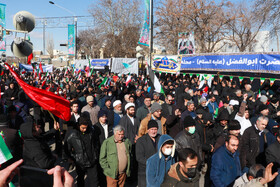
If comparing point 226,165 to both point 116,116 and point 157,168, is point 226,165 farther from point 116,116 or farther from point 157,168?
point 116,116

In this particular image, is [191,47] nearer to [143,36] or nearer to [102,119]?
[143,36]

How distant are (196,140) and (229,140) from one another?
1.04 m

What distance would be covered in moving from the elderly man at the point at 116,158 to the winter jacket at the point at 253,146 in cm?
227

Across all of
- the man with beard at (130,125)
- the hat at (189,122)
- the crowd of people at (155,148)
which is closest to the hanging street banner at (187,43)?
the crowd of people at (155,148)

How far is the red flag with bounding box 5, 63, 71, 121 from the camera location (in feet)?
14.5

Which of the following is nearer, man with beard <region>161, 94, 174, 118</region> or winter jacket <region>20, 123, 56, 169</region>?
winter jacket <region>20, 123, 56, 169</region>

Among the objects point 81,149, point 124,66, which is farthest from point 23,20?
point 124,66

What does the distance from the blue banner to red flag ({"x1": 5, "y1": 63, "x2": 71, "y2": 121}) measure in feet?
30.3

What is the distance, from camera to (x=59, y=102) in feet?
14.9

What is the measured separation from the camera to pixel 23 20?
15.1 ft

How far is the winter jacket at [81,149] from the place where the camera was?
4.20 m

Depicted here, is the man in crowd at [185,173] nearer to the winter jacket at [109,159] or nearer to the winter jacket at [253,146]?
the winter jacket at [109,159]

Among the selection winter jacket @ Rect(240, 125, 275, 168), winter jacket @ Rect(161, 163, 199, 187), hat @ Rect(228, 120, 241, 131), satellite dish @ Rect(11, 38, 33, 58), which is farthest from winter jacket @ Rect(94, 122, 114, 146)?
winter jacket @ Rect(240, 125, 275, 168)

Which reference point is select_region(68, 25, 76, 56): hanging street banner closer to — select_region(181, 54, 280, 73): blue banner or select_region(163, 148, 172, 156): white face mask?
select_region(181, 54, 280, 73): blue banner
